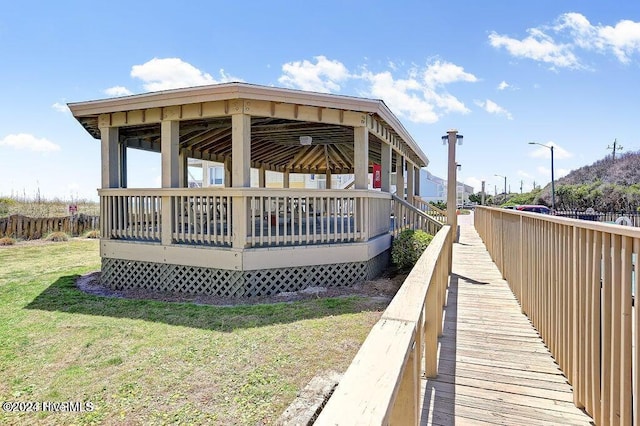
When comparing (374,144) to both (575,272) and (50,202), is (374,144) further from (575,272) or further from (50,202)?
(50,202)

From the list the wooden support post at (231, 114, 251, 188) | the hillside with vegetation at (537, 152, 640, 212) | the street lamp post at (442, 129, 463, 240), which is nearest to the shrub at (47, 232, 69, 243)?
the wooden support post at (231, 114, 251, 188)

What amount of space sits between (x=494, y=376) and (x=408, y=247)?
5513 millimetres

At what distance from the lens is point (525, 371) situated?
9.05ft

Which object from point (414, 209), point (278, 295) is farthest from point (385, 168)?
point (278, 295)

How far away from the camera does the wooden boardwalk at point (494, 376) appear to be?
2.20 meters

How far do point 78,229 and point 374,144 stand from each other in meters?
14.9

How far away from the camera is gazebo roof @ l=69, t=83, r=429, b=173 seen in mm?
6242

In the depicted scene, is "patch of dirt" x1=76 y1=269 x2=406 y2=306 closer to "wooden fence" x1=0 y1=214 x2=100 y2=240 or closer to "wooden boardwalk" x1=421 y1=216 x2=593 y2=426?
"wooden boardwalk" x1=421 y1=216 x2=593 y2=426

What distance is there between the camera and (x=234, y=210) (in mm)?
6297

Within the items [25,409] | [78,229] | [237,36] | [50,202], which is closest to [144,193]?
[25,409]

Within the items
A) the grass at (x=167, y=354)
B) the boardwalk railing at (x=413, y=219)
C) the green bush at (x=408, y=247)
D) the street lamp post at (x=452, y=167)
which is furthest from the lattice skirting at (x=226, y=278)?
the street lamp post at (x=452, y=167)

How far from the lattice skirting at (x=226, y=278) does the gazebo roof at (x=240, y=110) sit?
284cm

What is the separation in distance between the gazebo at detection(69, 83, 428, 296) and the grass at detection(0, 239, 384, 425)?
2.87 feet

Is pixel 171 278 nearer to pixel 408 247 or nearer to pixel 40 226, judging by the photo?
pixel 408 247
